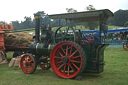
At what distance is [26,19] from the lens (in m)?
54.5

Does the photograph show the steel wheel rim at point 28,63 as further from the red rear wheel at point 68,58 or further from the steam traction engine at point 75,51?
the red rear wheel at point 68,58

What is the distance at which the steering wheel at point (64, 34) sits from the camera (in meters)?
5.04

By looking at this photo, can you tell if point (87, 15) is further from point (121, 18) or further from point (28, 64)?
point (121, 18)

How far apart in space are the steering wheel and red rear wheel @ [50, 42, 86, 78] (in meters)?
0.29

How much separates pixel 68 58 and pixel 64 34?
2.84 ft

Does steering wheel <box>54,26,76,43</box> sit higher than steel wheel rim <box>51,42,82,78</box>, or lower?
higher

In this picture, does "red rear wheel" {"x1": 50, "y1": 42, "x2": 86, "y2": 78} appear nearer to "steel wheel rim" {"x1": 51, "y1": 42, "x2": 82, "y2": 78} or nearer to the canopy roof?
"steel wheel rim" {"x1": 51, "y1": 42, "x2": 82, "y2": 78}

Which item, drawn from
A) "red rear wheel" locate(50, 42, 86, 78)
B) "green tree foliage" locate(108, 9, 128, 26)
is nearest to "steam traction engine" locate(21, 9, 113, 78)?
"red rear wheel" locate(50, 42, 86, 78)

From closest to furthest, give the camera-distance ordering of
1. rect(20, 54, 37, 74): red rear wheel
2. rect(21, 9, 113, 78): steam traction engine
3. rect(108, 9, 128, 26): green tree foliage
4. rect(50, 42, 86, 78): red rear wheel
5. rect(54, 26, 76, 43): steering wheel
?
rect(50, 42, 86, 78): red rear wheel < rect(21, 9, 113, 78): steam traction engine < rect(54, 26, 76, 43): steering wheel < rect(20, 54, 37, 74): red rear wheel < rect(108, 9, 128, 26): green tree foliage

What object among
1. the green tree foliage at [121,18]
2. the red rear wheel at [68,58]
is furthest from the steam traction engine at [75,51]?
the green tree foliage at [121,18]

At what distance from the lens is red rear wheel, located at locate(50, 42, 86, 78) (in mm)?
4516

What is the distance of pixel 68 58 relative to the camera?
15.5 ft

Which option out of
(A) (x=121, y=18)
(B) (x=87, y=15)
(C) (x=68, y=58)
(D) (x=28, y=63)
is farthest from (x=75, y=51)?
(A) (x=121, y=18)

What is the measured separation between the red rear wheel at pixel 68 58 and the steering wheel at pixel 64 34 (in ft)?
0.97
